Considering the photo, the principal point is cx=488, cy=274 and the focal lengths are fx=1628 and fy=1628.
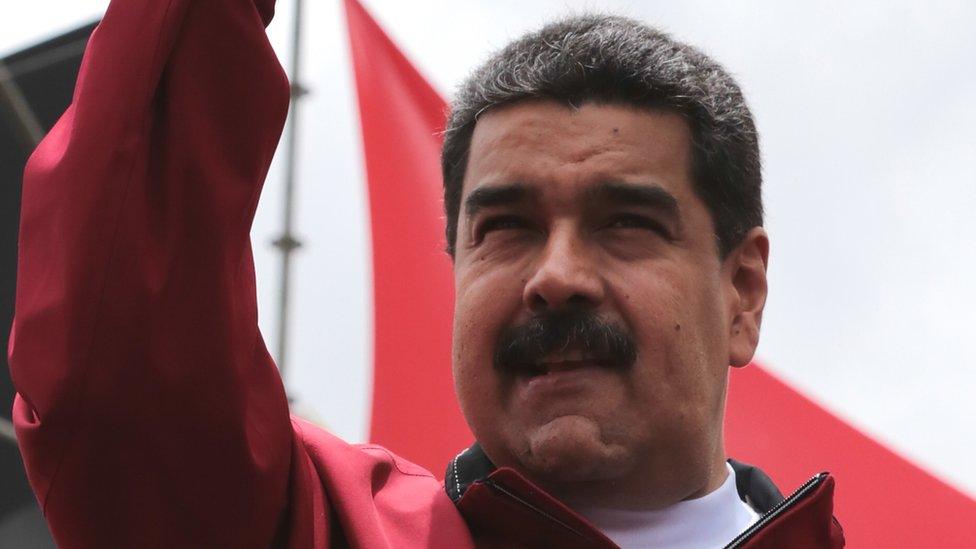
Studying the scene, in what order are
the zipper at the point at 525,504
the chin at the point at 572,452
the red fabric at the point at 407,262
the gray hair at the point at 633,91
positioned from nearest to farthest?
the zipper at the point at 525,504, the chin at the point at 572,452, the gray hair at the point at 633,91, the red fabric at the point at 407,262

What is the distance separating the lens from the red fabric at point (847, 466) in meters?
5.25

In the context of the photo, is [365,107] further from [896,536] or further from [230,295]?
[230,295]

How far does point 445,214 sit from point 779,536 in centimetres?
96

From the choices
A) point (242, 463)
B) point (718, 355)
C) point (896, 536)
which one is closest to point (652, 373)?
point (718, 355)

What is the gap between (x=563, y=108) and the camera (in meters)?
2.62

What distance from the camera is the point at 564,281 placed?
2338 mm

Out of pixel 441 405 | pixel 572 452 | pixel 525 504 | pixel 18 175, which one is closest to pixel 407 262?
pixel 441 405

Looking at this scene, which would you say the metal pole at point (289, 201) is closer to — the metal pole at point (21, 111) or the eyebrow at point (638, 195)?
the metal pole at point (21, 111)

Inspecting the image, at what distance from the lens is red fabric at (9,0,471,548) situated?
1.83m

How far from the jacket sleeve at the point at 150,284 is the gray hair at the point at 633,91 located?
31.0 inches

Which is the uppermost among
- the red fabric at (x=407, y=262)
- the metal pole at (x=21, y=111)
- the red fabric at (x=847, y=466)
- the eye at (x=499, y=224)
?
the metal pole at (x=21, y=111)

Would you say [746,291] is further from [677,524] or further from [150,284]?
[150,284]

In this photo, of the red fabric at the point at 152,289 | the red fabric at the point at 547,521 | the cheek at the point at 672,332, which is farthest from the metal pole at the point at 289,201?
the red fabric at the point at 152,289

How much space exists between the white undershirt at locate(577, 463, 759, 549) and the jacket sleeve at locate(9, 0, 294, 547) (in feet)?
2.14
